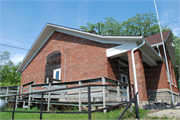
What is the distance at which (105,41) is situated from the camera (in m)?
10.7

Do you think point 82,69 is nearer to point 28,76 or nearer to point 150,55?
point 150,55

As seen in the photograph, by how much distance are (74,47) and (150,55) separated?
19.5ft

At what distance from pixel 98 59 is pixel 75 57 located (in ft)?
7.63

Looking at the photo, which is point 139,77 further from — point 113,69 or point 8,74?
point 8,74

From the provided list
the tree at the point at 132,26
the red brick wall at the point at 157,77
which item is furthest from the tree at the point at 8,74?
the red brick wall at the point at 157,77

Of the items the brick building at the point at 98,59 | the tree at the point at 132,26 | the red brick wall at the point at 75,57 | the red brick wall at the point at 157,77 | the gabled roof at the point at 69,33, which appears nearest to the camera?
the brick building at the point at 98,59

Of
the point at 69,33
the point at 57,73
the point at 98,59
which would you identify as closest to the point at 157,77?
the point at 98,59

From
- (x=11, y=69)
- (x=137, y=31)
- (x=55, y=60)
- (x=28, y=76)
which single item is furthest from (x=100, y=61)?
(x=11, y=69)

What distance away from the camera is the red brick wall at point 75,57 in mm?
10695

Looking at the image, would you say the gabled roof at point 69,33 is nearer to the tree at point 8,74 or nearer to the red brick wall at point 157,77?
the red brick wall at point 157,77

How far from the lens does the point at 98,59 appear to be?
35.3ft

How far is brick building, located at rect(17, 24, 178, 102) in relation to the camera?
947 centimetres

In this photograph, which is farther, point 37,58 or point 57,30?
point 37,58

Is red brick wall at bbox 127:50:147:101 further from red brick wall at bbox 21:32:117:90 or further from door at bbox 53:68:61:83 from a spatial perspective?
door at bbox 53:68:61:83
